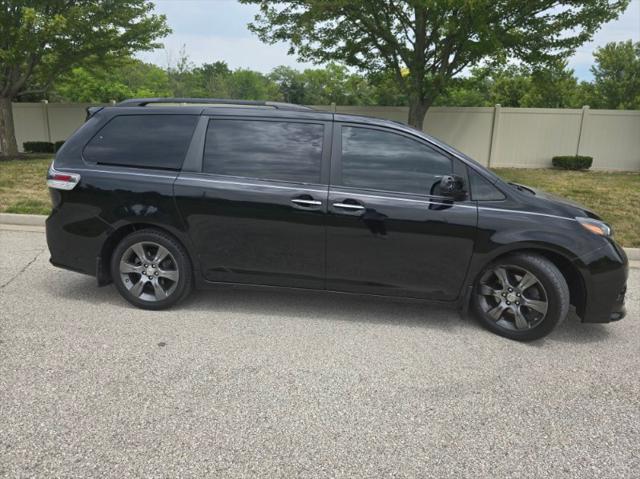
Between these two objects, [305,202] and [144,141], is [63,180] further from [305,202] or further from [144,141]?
[305,202]

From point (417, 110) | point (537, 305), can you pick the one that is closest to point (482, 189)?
point (537, 305)

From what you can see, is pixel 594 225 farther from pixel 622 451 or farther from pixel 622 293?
pixel 622 451

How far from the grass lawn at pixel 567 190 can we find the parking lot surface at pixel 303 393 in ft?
13.4

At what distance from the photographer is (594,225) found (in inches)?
141

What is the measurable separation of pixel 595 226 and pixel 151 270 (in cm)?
369

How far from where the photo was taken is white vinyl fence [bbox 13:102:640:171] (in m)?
15.9

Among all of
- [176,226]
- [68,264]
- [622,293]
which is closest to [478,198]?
[622,293]

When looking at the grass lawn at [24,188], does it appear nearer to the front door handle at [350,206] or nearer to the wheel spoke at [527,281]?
the front door handle at [350,206]

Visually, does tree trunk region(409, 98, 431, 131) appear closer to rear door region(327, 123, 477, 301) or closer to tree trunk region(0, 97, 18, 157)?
rear door region(327, 123, 477, 301)

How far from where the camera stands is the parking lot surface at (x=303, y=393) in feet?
7.48

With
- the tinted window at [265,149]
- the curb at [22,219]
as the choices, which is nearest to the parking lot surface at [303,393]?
the tinted window at [265,149]

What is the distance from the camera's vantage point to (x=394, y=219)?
11.8 ft

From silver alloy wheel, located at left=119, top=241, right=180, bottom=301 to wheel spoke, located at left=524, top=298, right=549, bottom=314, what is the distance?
2.92 m

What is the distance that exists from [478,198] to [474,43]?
9533 mm
